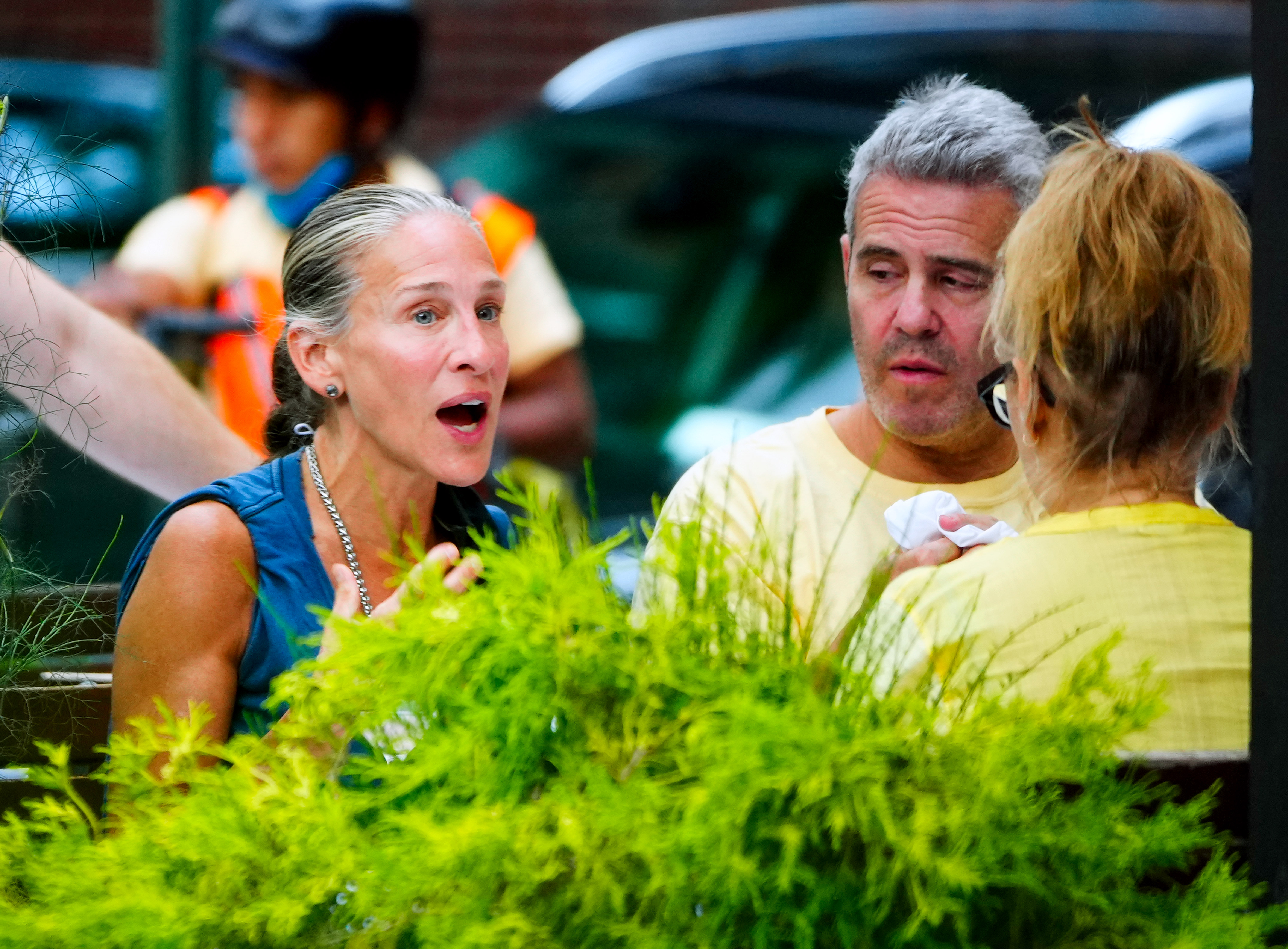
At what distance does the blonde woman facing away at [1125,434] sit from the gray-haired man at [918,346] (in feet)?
1.47

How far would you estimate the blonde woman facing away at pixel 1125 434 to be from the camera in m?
1.66

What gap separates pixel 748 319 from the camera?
6676 mm

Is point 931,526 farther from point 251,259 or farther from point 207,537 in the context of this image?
point 251,259

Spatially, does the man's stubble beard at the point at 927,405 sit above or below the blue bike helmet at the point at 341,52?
below

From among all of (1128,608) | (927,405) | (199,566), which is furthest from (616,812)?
(927,405)

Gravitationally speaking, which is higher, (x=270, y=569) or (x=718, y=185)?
(x=270, y=569)

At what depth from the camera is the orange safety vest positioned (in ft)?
11.6

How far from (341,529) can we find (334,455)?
0.11 m

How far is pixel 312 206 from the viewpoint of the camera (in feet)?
12.4

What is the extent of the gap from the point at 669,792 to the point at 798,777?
10cm

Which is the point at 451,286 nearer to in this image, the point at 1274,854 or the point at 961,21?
the point at 1274,854

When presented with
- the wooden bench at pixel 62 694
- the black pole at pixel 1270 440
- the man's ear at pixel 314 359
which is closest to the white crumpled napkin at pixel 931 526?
the black pole at pixel 1270 440

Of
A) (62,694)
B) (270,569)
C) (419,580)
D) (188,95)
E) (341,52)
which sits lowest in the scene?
(62,694)

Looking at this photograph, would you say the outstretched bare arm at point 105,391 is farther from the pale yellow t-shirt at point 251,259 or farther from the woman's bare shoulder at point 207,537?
the pale yellow t-shirt at point 251,259
